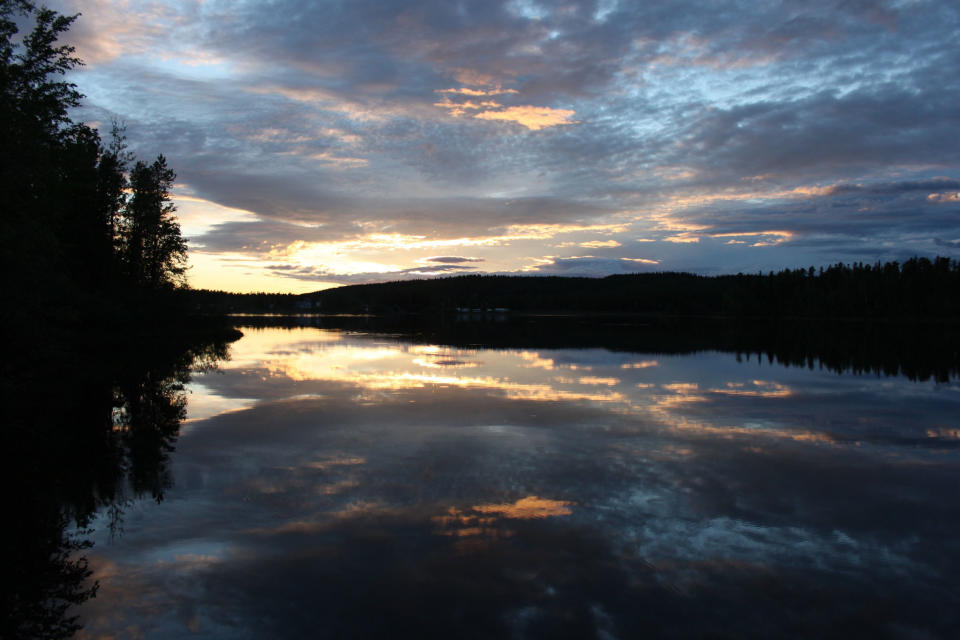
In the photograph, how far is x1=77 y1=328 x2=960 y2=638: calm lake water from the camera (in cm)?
541

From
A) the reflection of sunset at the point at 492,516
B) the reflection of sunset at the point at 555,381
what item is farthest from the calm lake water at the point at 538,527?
the reflection of sunset at the point at 555,381

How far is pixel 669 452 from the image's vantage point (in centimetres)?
1130

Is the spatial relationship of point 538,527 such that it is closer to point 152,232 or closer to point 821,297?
point 152,232

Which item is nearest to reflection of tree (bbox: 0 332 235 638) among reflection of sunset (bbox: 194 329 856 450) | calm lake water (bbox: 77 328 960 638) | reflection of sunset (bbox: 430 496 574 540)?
calm lake water (bbox: 77 328 960 638)

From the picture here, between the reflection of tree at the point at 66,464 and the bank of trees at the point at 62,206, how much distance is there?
2.44 m

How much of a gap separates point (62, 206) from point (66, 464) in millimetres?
17623

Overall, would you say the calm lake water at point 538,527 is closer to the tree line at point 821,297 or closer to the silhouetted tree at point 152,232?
the silhouetted tree at point 152,232

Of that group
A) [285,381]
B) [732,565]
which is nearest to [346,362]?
[285,381]

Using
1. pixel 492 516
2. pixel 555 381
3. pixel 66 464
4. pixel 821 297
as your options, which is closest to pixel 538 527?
pixel 492 516

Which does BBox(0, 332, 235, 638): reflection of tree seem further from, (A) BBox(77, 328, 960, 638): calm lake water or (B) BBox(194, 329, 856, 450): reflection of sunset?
(B) BBox(194, 329, 856, 450): reflection of sunset

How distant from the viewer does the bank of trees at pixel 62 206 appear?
1331cm

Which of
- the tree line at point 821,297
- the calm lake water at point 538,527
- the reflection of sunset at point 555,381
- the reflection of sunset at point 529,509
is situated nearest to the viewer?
the calm lake water at point 538,527

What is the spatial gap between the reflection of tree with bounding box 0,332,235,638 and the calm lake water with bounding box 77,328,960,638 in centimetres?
36

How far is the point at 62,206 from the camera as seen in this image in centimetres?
2317
